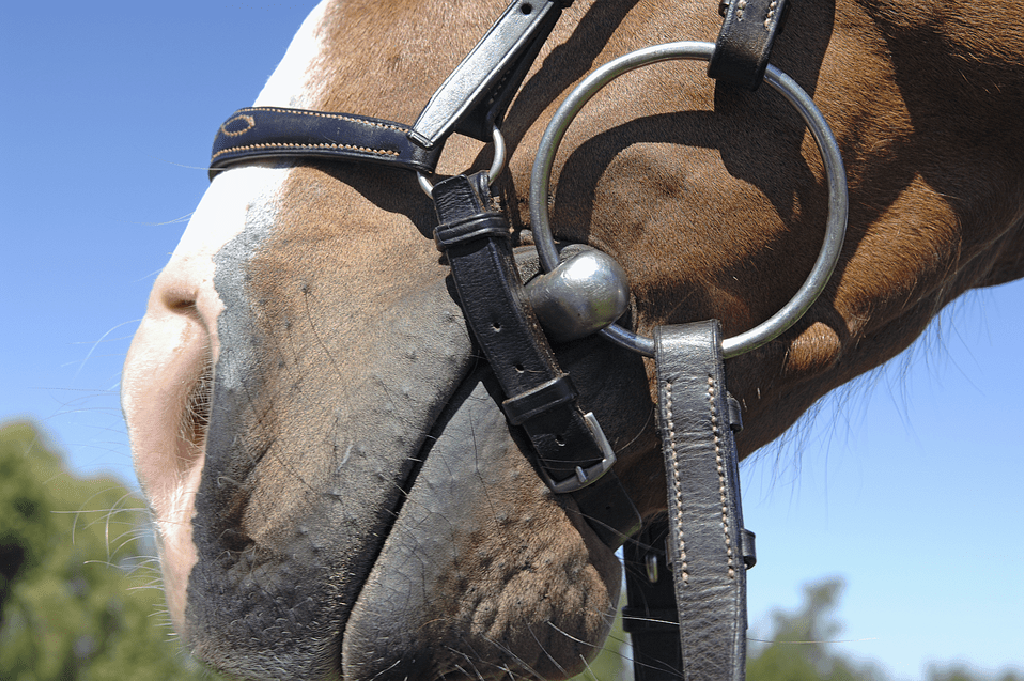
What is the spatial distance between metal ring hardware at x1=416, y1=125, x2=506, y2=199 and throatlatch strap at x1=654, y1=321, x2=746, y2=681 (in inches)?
12.9

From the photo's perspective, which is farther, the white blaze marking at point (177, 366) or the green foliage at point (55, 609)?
the green foliage at point (55, 609)

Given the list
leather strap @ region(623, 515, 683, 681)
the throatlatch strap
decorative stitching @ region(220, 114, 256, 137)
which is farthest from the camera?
leather strap @ region(623, 515, 683, 681)

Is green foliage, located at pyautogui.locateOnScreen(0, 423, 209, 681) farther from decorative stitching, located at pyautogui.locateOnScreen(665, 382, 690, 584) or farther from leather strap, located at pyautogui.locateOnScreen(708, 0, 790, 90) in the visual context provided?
leather strap, located at pyautogui.locateOnScreen(708, 0, 790, 90)

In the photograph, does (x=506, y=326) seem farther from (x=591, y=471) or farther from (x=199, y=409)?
(x=199, y=409)

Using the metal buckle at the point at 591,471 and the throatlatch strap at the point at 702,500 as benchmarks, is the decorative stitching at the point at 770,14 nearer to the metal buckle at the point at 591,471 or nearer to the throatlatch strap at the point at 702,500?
the throatlatch strap at the point at 702,500

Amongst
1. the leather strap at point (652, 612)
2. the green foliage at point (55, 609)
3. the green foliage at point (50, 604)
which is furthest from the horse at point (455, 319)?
the green foliage at point (50, 604)

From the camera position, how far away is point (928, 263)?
1274 millimetres

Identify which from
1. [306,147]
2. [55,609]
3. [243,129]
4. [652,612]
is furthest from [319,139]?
[55,609]

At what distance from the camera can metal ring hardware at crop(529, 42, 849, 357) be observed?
3.54 ft

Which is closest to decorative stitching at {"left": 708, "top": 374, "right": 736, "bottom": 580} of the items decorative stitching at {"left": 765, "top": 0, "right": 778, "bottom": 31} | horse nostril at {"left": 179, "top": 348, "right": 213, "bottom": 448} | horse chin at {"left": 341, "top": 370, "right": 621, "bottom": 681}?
horse chin at {"left": 341, "top": 370, "right": 621, "bottom": 681}

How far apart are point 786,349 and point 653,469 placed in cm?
29

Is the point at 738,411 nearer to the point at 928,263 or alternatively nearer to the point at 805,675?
the point at 928,263

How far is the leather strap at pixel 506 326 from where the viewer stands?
3.51 ft

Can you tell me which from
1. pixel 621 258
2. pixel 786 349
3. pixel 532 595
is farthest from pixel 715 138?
pixel 532 595
